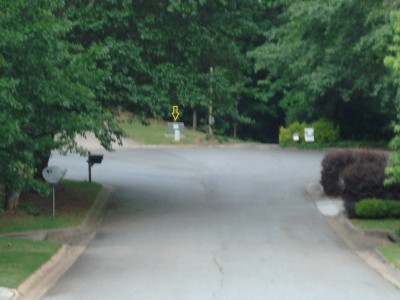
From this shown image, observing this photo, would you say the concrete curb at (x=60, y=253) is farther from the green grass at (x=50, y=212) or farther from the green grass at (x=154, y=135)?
the green grass at (x=154, y=135)

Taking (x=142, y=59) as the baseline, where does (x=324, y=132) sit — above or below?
below

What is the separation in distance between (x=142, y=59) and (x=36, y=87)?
651cm

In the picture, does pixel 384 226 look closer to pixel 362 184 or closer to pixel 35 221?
pixel 362 184

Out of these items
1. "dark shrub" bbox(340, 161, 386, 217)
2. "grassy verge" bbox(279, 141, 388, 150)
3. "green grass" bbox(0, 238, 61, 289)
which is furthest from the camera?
"grassy verge" bbox(279, 141, 388, 150)

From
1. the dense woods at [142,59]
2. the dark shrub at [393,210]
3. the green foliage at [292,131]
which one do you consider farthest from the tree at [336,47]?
the green foliage at [292,131]

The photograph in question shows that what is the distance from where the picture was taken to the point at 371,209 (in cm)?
2316

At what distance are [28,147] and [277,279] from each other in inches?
223

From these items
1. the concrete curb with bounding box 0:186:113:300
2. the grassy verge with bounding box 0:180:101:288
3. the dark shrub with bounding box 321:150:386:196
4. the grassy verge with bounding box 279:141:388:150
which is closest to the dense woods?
the grassy verge with bounding box 0:180:101:288

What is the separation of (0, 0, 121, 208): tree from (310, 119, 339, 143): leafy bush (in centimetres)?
2751

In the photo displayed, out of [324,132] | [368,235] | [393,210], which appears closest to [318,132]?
[324,132]

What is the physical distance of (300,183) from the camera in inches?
1271

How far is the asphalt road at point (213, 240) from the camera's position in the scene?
13867mm

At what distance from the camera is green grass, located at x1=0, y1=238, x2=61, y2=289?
1417cm

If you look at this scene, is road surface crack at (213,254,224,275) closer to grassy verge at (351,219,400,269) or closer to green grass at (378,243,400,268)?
green grass at (378,243,400,268)
